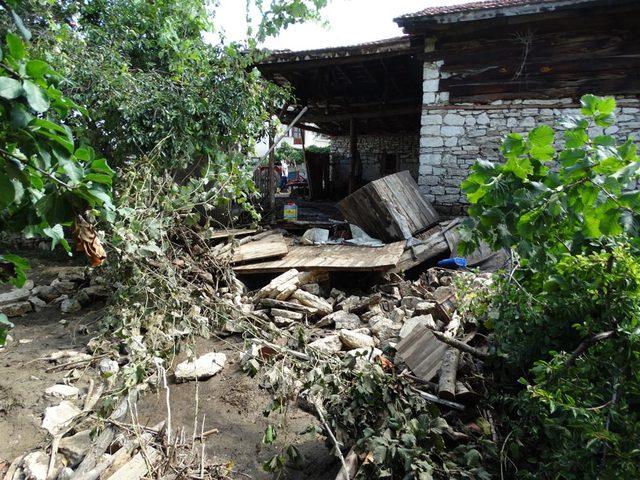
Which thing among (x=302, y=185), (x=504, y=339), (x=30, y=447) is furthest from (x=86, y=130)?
(x=302, y=185)

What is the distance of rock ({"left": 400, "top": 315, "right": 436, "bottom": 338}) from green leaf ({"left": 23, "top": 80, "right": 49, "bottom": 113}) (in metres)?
3.16

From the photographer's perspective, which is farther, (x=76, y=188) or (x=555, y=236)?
(x=555, y=236)

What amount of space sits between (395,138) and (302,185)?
418 centimetres

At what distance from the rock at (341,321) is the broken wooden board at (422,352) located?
972 millimetres

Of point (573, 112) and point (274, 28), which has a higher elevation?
point (274, 28)

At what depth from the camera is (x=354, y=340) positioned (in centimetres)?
352

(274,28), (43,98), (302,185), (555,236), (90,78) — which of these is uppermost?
(274,28)

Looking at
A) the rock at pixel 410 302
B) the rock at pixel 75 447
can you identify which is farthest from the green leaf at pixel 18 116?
the rock at pixel 410 302

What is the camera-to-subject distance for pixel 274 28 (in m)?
5.81

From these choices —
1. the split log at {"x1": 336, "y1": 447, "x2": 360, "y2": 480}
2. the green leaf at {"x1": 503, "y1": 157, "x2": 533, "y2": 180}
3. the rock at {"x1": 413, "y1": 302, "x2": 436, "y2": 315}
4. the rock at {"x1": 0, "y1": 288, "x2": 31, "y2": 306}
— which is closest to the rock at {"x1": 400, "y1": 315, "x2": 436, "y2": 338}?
the rock at {"x1": 413, "y1": 302, "x2": 436, "y2": 315}

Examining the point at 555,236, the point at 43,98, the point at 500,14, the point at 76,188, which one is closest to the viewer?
the point at 43,98

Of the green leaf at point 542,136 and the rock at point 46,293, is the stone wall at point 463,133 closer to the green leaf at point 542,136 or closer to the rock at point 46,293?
the green leaf at point 542,136

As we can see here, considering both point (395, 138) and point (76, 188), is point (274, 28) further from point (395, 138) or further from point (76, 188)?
point (395, 138)

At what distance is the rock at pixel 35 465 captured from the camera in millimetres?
2113
